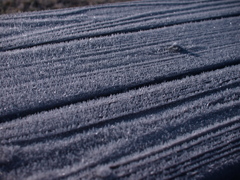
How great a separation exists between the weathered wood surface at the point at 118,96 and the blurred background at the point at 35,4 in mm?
Result: 189

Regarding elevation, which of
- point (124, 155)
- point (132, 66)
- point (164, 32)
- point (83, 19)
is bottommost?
point (124, 155)

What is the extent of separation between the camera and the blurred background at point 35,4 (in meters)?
1.42

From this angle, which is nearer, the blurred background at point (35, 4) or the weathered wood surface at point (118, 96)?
the weathered wood surface at point (118, 96)

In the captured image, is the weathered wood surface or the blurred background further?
the blurred background

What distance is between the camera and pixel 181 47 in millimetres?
1119

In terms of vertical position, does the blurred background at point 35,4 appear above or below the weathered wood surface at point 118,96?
above

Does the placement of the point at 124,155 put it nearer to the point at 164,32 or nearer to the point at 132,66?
the point at 132,66

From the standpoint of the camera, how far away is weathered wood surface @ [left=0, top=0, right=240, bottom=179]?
2.33ft

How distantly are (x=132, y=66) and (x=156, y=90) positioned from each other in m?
0.17

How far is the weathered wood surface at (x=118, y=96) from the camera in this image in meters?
0.71

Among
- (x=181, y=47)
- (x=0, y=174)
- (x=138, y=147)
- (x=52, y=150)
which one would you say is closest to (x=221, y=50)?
(x=181, y=47)

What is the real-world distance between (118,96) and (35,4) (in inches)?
39.3

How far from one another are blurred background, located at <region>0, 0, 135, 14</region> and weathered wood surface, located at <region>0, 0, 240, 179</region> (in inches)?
7.4

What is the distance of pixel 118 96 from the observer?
90 cm
